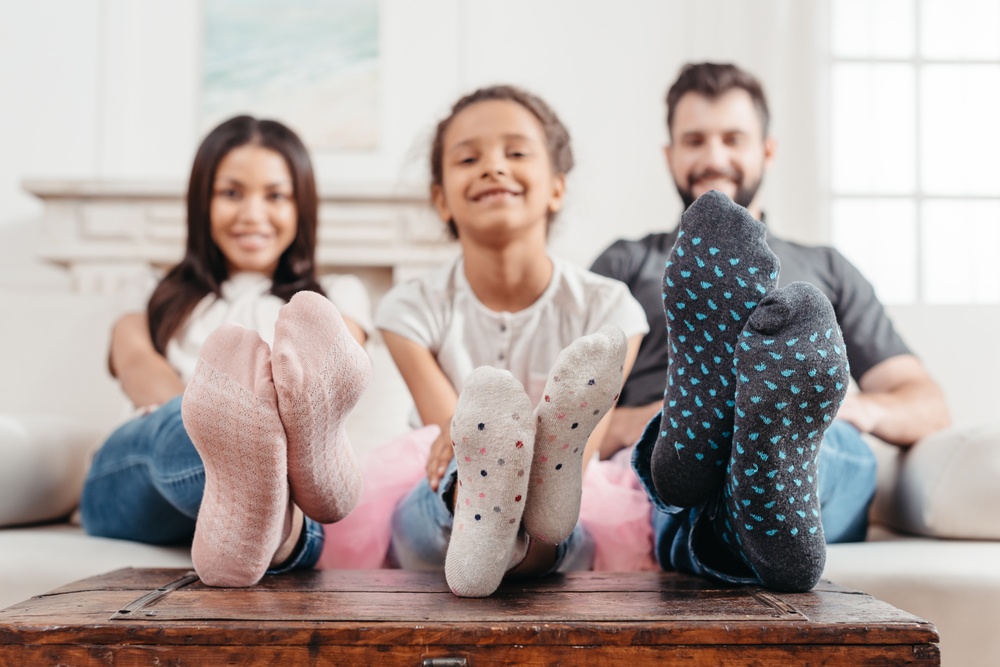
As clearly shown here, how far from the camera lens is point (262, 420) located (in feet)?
2.40

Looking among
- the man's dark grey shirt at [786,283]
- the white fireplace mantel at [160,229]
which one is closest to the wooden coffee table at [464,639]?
the man's dark grey shirt at [786,283]

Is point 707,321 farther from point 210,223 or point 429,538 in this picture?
point 210,223

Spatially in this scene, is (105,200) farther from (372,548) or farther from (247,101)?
(372,548)

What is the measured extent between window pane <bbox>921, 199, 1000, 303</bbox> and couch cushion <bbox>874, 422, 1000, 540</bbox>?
4.42 ft

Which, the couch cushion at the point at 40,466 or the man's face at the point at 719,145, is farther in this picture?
the man's face at the point at 719,145

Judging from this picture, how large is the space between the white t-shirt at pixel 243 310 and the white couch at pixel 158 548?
0.10 metres

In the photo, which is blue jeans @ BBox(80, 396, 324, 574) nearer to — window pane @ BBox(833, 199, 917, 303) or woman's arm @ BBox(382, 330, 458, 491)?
woman's arm @ BBox(382, 330, 458, 491)

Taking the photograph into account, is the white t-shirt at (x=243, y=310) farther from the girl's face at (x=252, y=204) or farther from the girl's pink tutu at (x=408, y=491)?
the girl's pink tutu at (x=408, y=491)

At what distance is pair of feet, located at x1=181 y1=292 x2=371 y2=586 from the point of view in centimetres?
73

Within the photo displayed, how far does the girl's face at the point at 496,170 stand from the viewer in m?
1.17

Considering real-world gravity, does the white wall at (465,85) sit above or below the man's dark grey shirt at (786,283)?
above

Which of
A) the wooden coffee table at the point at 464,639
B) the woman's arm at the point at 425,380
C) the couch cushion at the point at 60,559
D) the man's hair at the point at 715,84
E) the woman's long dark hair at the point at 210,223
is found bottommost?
the couch cushion at the point at 60,559

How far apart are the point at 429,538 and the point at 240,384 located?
28 centimetres

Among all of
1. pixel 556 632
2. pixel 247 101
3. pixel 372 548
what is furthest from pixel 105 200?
pixel 556 632
